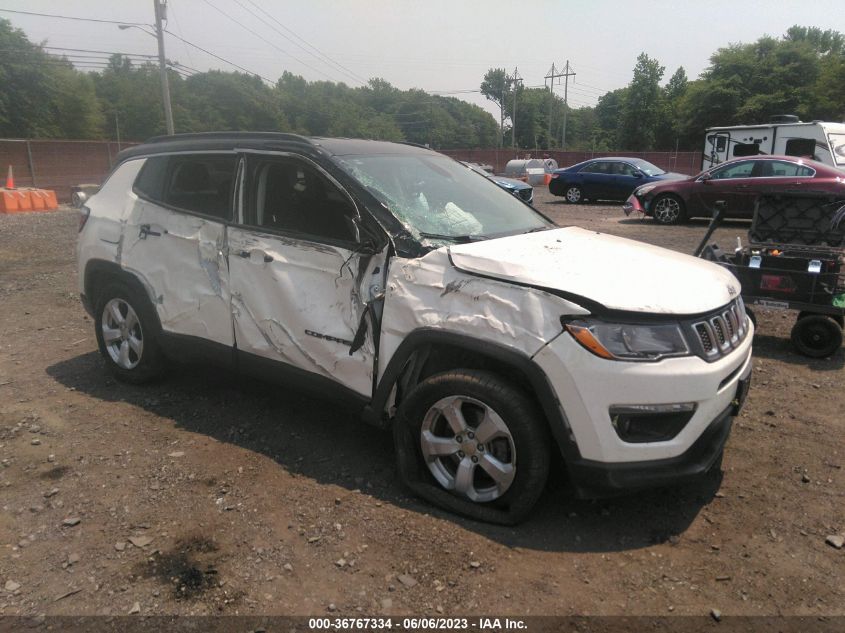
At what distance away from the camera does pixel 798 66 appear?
49031 millimetres

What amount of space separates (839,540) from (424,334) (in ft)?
6.95

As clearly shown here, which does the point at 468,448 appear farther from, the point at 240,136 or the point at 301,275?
the point at 240,136

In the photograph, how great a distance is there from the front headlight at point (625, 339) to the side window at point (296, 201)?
138 centimetres

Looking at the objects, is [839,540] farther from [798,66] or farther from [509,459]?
[798,66]

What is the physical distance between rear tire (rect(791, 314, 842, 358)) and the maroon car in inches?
277

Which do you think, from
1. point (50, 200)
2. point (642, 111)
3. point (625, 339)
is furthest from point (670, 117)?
point (625, 339)

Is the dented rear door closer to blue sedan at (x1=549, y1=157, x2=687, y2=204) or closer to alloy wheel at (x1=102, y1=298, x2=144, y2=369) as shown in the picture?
alloy wheel at (x1=102, y1=298, x2=144, y2=369)

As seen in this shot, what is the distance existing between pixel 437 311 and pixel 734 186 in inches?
488

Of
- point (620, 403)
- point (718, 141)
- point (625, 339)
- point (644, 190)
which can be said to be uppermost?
point (718, 141)

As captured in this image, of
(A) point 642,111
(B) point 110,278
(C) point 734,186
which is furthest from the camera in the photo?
→ (A) point 642,111

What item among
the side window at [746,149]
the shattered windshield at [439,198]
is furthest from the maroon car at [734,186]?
the shattered windshield at [439,198]

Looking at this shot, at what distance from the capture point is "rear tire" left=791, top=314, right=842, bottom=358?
5.24 meters

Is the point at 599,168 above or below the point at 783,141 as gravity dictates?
below

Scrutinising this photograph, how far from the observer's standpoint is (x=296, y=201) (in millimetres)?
3729
